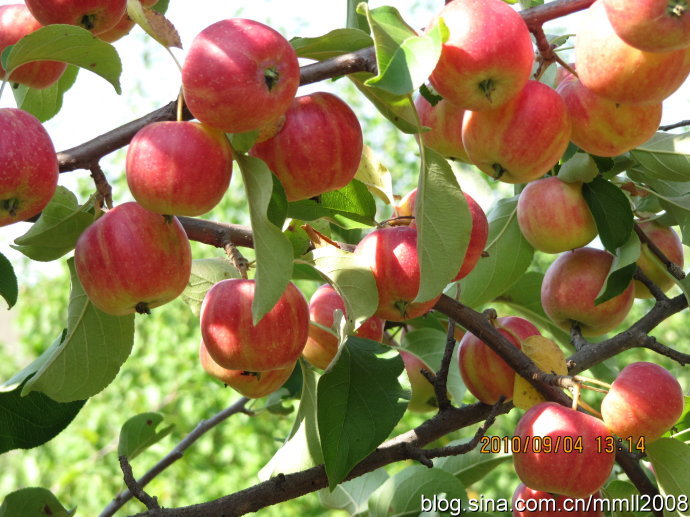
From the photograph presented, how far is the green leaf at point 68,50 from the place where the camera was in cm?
82

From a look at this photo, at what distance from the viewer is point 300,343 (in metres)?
0.91

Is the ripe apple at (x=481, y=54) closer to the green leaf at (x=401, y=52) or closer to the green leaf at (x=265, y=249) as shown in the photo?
the green leaf at (x=401, y=52)

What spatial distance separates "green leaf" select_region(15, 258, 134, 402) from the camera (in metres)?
0.94

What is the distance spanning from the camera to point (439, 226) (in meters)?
0.85

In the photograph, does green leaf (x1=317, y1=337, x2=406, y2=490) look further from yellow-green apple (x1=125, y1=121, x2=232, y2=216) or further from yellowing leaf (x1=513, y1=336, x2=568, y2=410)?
yellow-green apple (x1=125, y1=121, x2=232, y2=216)

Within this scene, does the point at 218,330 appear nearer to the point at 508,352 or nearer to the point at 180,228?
the point at 180,228

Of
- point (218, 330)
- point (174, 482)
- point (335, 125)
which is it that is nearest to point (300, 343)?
point (218, 330)

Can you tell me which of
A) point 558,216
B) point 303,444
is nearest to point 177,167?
point 303,444

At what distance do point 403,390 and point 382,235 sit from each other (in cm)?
19

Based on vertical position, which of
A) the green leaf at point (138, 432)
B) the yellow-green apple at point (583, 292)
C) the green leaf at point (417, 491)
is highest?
the yellow-green apple at point (583, 292)

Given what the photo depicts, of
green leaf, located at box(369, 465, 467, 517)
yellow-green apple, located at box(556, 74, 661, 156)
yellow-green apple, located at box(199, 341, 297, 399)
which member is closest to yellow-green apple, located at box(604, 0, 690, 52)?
yellow-green apple, located at box(556, 74, 661, 156)

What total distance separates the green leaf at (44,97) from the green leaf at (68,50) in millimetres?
320

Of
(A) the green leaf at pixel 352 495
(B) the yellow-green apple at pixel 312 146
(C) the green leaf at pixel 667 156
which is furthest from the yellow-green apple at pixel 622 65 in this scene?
(A) the green leaf at pixel 352 495

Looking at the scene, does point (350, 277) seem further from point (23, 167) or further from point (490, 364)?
point (23, 167)
